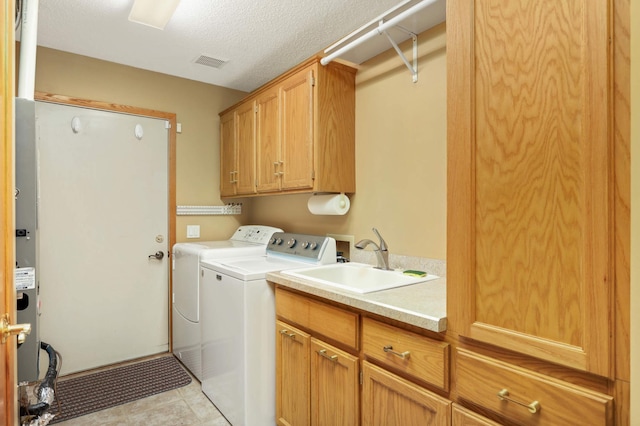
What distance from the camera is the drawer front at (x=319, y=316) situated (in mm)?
1452

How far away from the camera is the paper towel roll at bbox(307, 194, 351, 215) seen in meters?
2.33

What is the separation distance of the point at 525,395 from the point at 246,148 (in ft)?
8.20

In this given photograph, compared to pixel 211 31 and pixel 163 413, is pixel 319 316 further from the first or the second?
pixel 211 31

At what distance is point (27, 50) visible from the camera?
55.1 inches

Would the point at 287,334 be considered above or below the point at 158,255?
below

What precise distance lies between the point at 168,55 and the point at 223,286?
1813mm

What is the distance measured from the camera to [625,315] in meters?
0.77

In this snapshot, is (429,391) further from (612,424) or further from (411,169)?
(411,169)

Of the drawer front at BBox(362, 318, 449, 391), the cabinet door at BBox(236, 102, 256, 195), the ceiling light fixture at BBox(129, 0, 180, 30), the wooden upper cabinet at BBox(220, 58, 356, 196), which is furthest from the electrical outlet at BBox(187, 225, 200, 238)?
the drawer front at BBox(362, 318, 449, 391)

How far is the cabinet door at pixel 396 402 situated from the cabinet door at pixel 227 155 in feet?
7.12

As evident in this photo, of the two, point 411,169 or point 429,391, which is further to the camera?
point 411,169

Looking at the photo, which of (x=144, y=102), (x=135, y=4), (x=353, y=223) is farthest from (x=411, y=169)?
(x=144, y=102)

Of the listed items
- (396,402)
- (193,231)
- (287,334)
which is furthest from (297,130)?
(396,402)

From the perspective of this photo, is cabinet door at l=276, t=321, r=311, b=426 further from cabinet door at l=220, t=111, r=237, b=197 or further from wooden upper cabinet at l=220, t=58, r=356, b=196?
cabinet door at l=220, t=111, r=237, b=197
